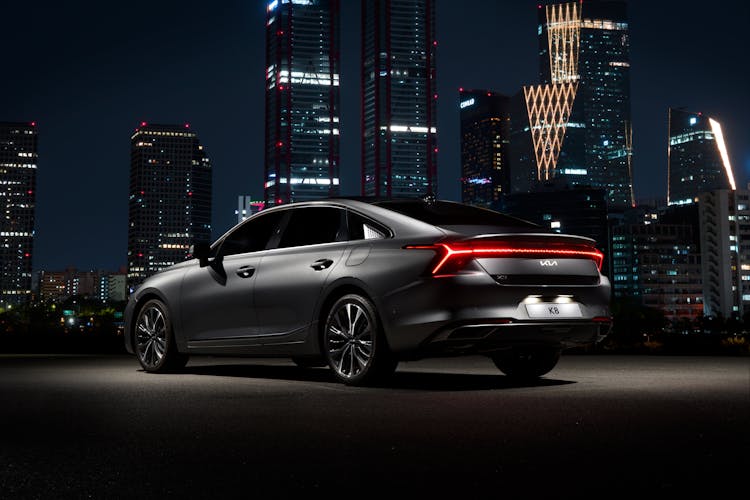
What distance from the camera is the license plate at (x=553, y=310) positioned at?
24.2ft

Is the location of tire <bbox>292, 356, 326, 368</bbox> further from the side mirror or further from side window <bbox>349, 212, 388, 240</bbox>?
side window <bbox>349, 212, 388, 240</bbox>

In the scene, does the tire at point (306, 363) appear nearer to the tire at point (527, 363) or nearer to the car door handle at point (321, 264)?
the tire at point (527, 363)

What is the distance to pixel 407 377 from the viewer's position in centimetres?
900

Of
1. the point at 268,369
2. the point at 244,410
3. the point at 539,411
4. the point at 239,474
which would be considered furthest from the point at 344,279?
the point at 239,474

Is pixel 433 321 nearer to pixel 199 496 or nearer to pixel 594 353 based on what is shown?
pixel 199 496

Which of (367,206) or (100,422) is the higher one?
(367,206)

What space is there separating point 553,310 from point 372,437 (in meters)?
2.99

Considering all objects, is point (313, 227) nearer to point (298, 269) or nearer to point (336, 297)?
point (298, 269)

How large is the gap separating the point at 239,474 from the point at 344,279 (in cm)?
387

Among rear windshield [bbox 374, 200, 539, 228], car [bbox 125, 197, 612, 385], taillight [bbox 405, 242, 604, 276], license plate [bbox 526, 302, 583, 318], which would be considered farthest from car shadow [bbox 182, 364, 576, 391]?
rear windshield [bbox 374, 200, 539, 228]

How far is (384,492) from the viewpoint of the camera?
11.6ft

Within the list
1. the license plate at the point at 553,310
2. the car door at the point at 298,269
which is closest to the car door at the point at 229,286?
the car door at the point at 298,269

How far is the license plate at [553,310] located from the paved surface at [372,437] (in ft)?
2.11

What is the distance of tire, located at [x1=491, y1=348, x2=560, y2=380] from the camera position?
28.7 feet
